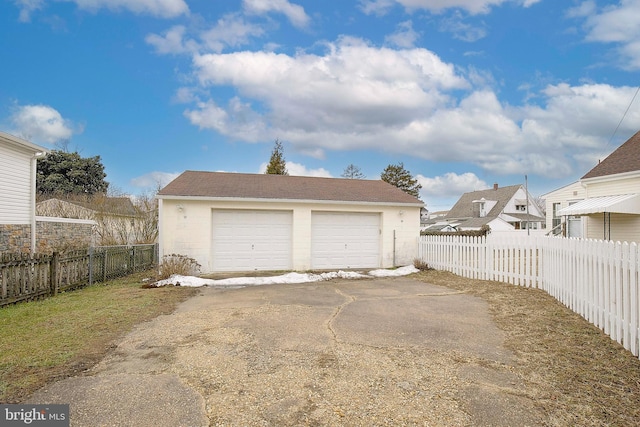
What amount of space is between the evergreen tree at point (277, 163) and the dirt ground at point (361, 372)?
63.7 feet

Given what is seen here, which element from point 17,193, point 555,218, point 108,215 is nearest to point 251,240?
point 17,193

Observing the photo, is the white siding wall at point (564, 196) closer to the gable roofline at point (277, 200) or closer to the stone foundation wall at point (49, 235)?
the gable roofline at point (277, 200)

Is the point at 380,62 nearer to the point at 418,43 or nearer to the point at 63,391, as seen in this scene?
the point at 418,43

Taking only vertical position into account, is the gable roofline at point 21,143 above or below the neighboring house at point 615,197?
above

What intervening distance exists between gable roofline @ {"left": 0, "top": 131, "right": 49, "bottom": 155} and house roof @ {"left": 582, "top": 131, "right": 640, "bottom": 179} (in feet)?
68.6

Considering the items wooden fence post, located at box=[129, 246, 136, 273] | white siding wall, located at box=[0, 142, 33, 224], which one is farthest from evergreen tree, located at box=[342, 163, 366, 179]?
white siding wall, located at box=[0, 142, 33, 224]

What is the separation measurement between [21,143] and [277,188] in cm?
849

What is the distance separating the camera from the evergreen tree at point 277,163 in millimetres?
25406

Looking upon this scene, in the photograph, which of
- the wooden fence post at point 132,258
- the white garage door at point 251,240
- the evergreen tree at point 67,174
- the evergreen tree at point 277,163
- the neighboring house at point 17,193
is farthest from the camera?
the evergreen tree at point 67,174

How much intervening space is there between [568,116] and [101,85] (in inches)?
794

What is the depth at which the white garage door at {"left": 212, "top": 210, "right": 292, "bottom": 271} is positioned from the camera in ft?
40.8

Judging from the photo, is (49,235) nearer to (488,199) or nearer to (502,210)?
(502,210)

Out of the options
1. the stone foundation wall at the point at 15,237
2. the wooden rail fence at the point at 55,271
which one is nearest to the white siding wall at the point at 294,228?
the wooden rail fence at the point at 55,271

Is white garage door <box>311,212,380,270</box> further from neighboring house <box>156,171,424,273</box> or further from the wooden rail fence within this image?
the wooden rail fence
